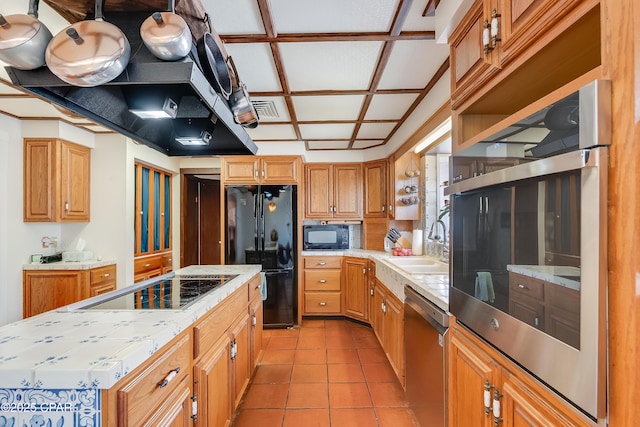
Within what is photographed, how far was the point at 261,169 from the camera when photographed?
3.89m

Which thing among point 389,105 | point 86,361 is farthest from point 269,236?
point 86,361

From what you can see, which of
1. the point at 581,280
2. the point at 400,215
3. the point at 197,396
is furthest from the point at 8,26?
the point at 400,215

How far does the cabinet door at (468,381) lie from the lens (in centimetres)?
109

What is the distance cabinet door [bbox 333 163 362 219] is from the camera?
14.1 feet

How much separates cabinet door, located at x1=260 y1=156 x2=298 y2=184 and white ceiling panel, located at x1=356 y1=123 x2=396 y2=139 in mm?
A: 907

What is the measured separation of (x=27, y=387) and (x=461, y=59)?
180cm

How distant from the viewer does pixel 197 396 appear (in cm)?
132

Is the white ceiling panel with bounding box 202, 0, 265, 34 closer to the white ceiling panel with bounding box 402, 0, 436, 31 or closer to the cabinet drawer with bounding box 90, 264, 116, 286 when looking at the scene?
the white ceiling panel with bounding box 402, 0, 436, 31

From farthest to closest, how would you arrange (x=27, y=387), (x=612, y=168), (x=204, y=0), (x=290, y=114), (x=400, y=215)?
(x=400, y=215), (x=290, y=114), (x=204, y=0), (x=27, y=387), (x=612, y=168)

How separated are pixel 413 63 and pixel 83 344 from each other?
2218 millimetres

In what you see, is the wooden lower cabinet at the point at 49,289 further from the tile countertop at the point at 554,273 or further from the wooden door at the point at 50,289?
the tile countertop at the point at 554,273

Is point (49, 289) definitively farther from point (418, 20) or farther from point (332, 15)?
point (418, 20)

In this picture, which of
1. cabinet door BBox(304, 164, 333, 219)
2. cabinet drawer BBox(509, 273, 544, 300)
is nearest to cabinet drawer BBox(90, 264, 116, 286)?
cabinet door BBox(304, 164, 333, 219)

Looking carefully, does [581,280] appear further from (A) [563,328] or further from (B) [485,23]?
(B) [485,23]
